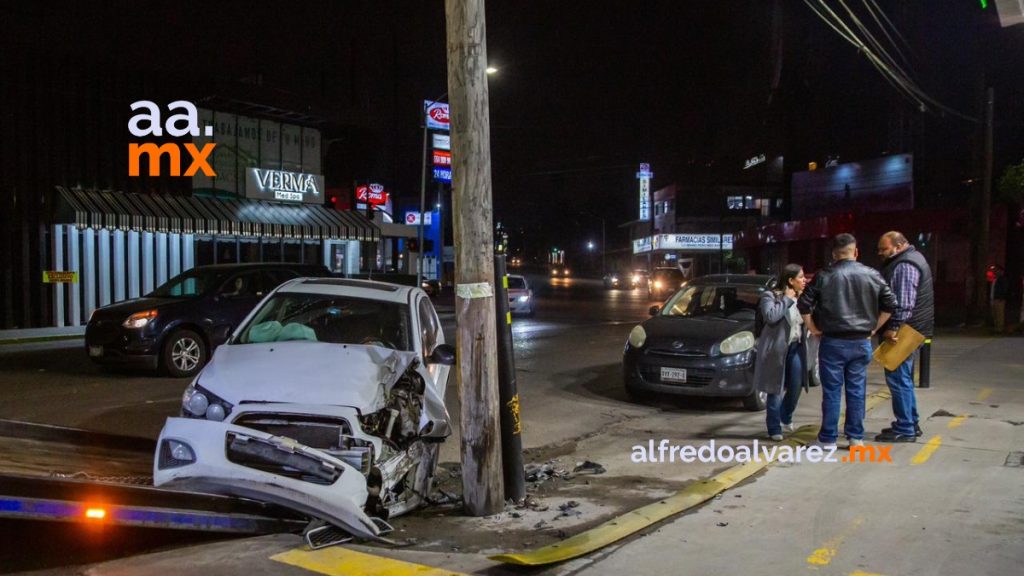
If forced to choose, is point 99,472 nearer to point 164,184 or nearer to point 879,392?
point 879,392

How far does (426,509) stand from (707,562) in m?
2.05

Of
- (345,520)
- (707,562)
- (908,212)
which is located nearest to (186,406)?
(345,520)

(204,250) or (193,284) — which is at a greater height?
(204,250)

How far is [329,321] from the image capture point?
7.47 m

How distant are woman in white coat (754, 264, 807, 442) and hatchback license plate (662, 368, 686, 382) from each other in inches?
→ 63.5

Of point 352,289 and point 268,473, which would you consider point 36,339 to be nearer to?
point 352,289

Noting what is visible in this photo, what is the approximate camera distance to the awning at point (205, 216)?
858 inches

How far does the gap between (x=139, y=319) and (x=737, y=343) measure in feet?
27.9

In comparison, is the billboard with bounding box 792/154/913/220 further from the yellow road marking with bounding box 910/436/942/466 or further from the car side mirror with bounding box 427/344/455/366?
the car side mirror with bounding box 427/344/455/366

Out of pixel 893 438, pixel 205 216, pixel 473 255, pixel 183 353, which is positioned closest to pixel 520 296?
pixel 205 216

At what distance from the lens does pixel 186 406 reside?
536cm

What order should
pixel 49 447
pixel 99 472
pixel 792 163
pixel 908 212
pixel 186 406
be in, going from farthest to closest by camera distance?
1. pixel 792 163
2. pixel 908 212
3. pixel 49 447
4. pixel 99 472
5. pixel 186 406

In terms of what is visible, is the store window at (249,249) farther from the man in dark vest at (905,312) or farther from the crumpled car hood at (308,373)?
the man in dark vest at (905,312)

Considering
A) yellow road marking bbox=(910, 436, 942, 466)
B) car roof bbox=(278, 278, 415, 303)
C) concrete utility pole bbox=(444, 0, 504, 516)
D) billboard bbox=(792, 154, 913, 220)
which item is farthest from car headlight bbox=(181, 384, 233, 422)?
billboard bbox=(792, 154, 913, 220)
